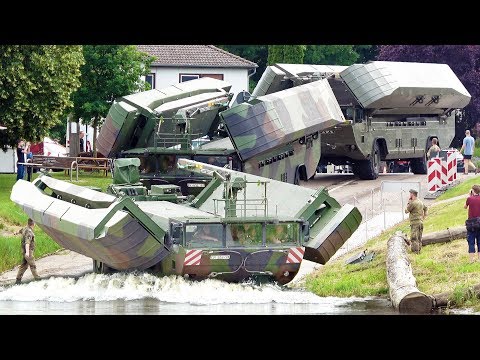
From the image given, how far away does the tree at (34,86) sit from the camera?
3372cm

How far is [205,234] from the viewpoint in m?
20.4

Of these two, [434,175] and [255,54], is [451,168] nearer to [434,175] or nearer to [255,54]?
[434,175]

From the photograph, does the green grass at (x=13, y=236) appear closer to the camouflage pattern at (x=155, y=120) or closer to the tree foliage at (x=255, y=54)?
the camouflage pattern at (x=155, y=120)

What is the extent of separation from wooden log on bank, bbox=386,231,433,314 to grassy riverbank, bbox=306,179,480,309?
0.32 meters

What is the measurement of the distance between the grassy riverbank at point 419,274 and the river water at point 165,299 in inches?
19.9

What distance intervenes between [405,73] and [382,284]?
16542 millimetres

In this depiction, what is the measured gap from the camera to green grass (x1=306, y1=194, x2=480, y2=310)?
19.4m

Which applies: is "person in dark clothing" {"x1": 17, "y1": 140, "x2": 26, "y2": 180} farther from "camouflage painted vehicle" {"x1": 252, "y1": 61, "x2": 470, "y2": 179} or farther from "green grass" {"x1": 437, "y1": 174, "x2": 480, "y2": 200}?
"green grass" {"x1": 437, "y1": 174, "x2": 480, "y2": 200}

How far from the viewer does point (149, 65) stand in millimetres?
45688

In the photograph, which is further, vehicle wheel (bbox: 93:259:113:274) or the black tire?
the black tire

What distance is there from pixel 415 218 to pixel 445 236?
0.99 meters

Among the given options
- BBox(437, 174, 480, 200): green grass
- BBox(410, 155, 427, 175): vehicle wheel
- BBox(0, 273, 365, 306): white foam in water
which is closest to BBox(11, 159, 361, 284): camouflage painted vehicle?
BBox(0, 273, 365, 306): white foam in water
